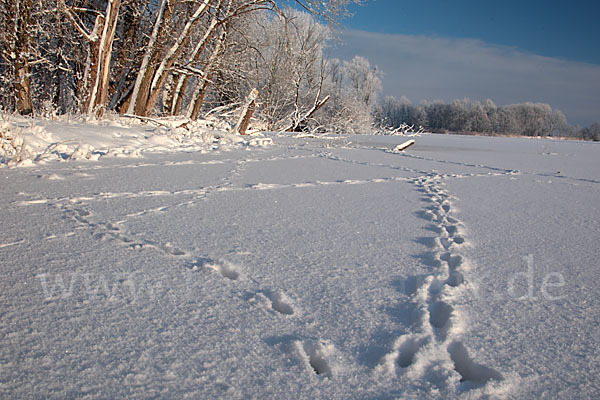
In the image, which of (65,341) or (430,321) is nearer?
(65,341)

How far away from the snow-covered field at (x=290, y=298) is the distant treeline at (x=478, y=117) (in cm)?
3625

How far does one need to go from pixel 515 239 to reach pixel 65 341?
196 centimetres

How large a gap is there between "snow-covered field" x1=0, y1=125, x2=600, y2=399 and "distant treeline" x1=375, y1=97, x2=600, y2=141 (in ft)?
119

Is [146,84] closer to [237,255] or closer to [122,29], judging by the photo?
[122,29]

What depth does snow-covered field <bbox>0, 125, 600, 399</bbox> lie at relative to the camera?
35.3 inches

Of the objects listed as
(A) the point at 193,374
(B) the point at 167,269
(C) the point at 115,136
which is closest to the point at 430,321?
(A) the point at 193,374

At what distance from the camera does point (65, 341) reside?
99 cm

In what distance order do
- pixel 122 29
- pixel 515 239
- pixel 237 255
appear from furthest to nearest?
1. pixel 122 29
2. pixel 515 239
3. pixel 237 255

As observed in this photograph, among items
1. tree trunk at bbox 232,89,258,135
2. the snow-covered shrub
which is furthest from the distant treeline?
the snow-covered shrub

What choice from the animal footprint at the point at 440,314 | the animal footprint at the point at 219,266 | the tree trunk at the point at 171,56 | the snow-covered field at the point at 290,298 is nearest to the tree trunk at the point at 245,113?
the tree trunk at the point at 171,56

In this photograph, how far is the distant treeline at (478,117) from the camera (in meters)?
40.0

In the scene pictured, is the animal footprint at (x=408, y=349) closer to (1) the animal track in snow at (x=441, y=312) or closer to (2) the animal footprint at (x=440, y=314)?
(1) the animal track in snow at (x=441, y=312)

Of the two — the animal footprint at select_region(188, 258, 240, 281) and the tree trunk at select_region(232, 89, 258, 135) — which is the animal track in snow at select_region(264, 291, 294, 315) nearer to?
the animal footprint at select_region(188, 258, 240, 281)

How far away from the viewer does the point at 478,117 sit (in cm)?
4322
